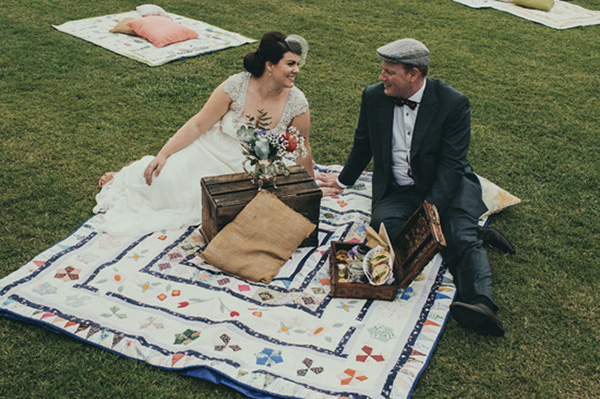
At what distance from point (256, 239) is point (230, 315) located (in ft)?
2.03

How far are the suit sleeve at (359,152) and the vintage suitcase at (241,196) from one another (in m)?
0.61

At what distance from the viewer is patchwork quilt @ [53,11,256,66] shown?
769 cm

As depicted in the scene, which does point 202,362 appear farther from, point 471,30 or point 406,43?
point 471,30

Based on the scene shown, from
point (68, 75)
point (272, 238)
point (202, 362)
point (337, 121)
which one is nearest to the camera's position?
point (202, 362)

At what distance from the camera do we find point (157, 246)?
425 centimetres

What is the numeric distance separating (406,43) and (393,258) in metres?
1.53

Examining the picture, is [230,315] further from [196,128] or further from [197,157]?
[196,128]

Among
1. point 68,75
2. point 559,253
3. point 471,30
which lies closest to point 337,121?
point 559,253

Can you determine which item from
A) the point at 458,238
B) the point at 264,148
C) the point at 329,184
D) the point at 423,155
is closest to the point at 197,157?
the point at 264,148

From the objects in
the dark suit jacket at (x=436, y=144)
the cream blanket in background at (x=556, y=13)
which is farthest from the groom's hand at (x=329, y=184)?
the cream blanket in background at (x=556, y=13)

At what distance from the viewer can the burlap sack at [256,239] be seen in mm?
3949

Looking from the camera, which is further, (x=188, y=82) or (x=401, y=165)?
(x=188, y=82)

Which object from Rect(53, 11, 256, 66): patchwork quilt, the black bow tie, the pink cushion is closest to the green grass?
Rect(53, 11, 256, 66): patchwork quilt

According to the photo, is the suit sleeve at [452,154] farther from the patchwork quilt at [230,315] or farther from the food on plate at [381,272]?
the food on plate at [381,272]
